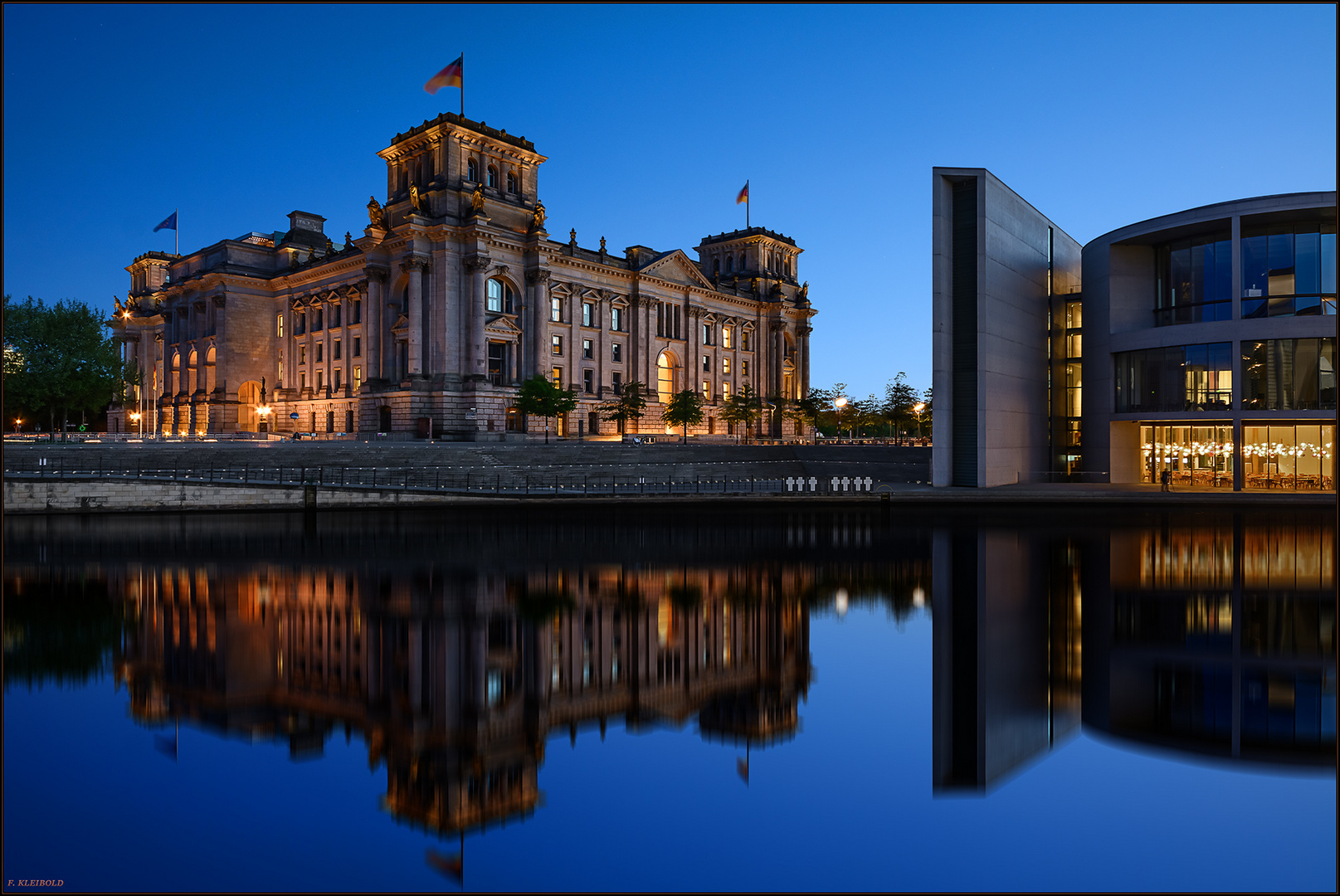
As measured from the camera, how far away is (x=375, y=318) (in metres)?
79.5

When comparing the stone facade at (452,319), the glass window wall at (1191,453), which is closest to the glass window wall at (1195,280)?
the glass window wall at (1191,453)

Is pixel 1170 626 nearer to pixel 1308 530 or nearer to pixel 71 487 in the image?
pixel 1308 530

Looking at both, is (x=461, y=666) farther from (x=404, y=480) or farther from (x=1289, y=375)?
(x=1289, y=375)

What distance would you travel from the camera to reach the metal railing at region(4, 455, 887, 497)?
40531 millimetres

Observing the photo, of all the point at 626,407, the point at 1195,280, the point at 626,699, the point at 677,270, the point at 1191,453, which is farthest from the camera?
the point at 677,270

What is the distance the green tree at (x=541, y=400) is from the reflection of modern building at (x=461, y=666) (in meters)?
52.8

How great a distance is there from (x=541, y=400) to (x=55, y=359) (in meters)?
37.5

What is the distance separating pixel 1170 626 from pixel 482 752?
13.9 m

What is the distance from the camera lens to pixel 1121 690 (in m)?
12.4

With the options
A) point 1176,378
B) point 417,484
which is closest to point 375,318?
point 417,484

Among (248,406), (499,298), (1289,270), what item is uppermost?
(499,298)

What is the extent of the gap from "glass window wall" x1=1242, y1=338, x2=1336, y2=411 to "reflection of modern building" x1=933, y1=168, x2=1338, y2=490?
69 millimetres

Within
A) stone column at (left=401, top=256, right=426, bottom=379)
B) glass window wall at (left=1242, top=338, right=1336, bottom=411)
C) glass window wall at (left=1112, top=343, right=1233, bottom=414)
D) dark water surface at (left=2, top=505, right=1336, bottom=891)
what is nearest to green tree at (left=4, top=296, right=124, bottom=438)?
stone column at (left=401, top=256, right=426, bottom=379)

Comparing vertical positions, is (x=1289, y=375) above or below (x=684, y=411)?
below
